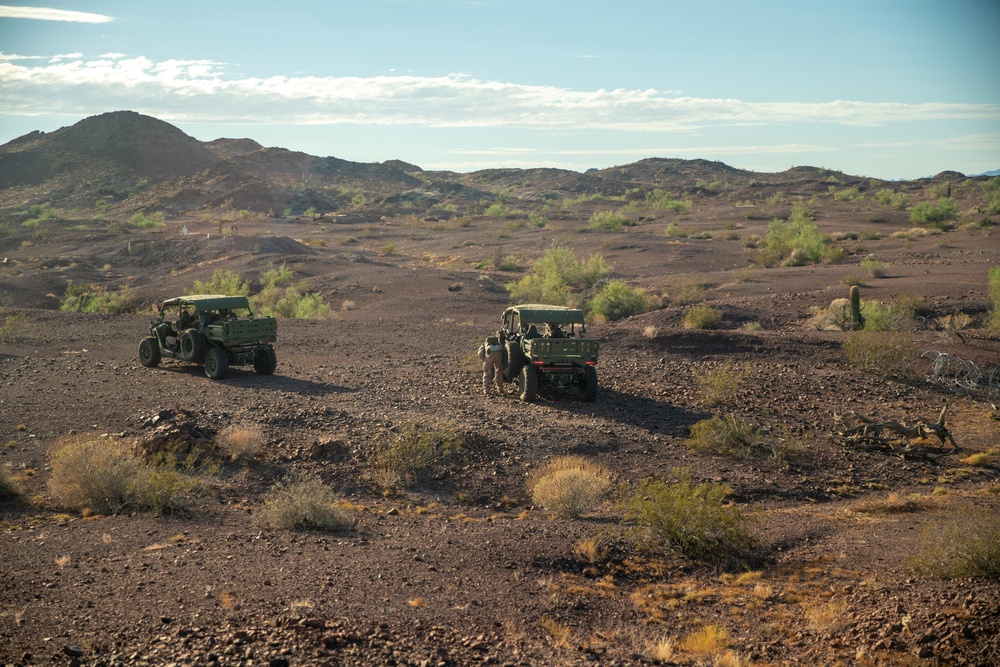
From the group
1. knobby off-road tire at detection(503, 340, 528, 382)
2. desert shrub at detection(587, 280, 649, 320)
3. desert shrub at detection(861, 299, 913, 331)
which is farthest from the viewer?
desert shrub at detection(587, 280, 649, 320)

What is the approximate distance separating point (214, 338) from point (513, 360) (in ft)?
23.1

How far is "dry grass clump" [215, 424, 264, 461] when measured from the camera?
12648mm

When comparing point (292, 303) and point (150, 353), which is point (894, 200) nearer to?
point (292, 303)

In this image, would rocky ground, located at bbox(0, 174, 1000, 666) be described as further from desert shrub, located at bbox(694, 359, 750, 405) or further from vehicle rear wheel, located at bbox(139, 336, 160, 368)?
vehicle rear wheel, located at bbox(139, 336, 160, 368)

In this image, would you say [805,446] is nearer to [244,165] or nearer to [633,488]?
[633,488]

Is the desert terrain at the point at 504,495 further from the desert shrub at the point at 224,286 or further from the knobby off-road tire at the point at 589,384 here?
the desert shrub at the point at 224,286

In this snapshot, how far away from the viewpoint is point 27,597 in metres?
7.34

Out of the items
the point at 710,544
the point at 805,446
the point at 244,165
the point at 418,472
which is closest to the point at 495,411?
the point at 418,472

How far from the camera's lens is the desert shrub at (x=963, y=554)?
25.1 feet

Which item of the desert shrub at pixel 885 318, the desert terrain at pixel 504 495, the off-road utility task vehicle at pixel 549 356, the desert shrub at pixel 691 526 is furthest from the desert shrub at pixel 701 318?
the desert shrub at pixel 691 526

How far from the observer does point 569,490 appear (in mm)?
10805

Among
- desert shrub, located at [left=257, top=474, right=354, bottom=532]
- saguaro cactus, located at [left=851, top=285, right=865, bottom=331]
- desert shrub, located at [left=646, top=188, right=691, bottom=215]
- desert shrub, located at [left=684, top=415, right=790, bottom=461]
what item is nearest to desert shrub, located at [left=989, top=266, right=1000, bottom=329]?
saguaro cactus, located at [left=851, top=285, right=865, bottom=331]

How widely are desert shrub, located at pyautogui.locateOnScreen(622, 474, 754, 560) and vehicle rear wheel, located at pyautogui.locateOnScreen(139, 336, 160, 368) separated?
45.7ft

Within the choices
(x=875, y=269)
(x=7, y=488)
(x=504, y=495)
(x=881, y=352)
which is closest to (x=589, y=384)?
(x=504, y=495)
